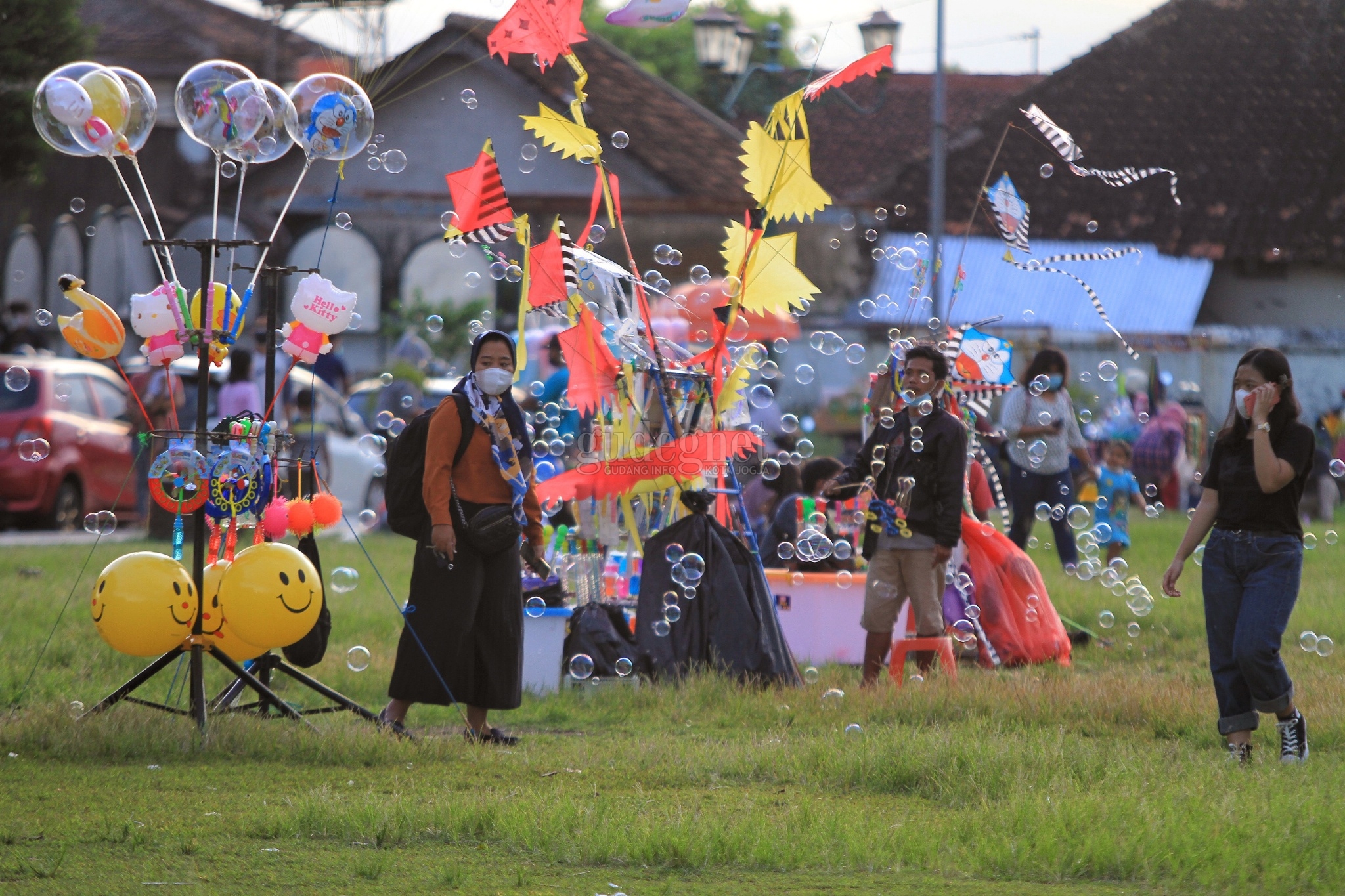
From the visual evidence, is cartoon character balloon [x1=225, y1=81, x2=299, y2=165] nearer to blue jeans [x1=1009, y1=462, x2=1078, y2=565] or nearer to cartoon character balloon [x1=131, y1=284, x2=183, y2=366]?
cartoon character balloon [x1=131, y1=284, x2=183, y2=366]

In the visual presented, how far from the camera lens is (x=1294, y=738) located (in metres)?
5.80

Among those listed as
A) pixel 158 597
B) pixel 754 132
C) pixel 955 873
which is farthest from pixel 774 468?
pixel 955 873

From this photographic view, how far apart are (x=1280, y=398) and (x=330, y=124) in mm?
3720

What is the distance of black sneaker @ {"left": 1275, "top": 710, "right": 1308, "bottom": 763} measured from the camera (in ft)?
19.0

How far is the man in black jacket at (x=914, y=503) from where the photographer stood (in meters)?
7.30

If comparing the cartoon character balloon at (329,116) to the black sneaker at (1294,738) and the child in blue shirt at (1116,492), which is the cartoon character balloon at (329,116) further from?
the child in blue shirt at (1116,492)

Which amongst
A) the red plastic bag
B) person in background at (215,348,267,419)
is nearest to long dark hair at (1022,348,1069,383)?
the red plastic bag

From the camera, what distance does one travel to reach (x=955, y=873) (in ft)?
14.5

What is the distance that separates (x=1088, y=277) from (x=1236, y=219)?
2450 mm

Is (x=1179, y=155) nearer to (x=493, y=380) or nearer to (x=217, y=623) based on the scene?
(x=493, y=380)

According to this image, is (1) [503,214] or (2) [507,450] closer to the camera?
(2) [507,450]

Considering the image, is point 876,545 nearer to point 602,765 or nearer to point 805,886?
point 602,765

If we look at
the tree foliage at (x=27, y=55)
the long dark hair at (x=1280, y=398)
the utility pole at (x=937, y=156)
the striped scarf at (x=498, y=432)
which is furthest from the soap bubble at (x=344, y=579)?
the utility pole at (x=937, y=156)

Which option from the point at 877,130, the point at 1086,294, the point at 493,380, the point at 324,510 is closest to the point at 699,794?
the point at 493,380
